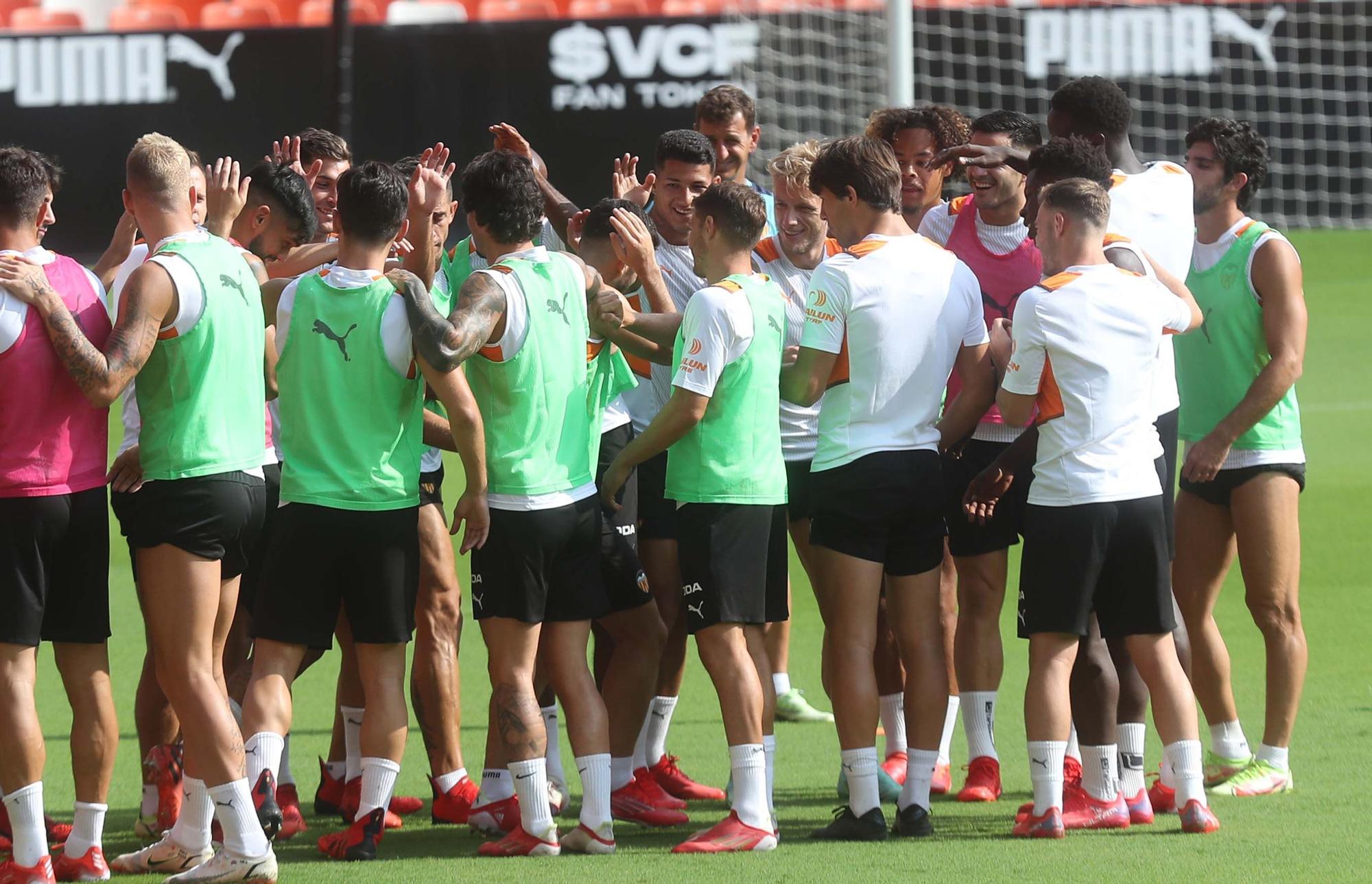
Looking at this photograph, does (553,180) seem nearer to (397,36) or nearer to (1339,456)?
(397,36)

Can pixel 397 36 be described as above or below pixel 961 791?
above

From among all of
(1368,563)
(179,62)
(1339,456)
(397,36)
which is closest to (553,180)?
(397,36)

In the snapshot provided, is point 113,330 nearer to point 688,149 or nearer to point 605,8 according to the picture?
point 688,149

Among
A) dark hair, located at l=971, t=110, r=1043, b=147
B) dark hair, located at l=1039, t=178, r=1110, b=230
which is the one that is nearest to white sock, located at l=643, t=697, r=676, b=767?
dark hair, located at l=1039, t=178, r=1110, b=230

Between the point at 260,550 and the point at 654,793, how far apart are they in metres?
1.50

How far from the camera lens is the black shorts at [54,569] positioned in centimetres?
414

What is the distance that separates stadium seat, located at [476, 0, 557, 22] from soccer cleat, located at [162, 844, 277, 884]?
14407 mm

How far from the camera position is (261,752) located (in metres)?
4.48

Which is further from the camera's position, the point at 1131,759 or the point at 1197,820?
the point at 1131,759

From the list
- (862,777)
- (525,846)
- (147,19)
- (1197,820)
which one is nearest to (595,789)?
(525,846)

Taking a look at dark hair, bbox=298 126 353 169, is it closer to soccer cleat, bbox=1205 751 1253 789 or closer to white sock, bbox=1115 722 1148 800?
white sock, bbox=1115 722 1148 800

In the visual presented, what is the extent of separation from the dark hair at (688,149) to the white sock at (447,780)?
2212 millimetres

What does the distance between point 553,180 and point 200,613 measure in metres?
12.5

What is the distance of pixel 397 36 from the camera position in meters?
16.5
